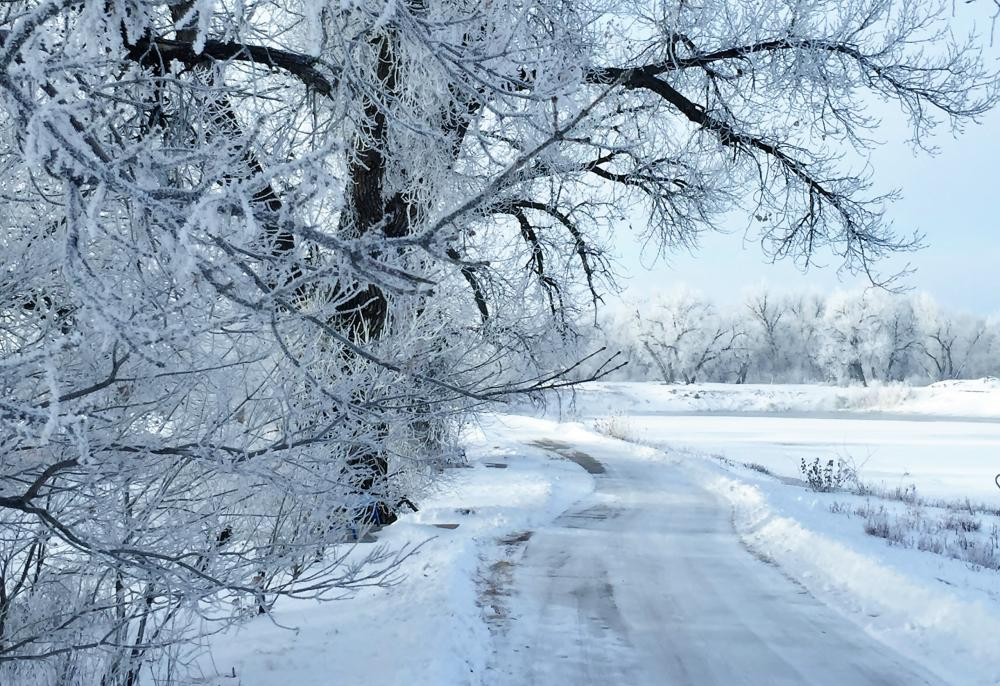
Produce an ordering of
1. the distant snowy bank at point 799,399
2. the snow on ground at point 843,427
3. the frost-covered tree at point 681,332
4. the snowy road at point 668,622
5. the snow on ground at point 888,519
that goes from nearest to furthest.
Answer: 1. the snowy road at point 668,622
2. the snow on ground at point 888,519
3. the snow on ground at point 843,427
4. the distant snowy bank at point 799,399
5. the frost-covered tree at point 681,332

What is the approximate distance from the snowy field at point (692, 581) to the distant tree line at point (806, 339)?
6745 centimetres

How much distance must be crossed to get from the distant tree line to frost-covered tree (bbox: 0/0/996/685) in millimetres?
79081

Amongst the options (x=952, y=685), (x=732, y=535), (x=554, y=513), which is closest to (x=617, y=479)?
(x=554, y=513)

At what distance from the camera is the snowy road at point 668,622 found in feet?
20.3

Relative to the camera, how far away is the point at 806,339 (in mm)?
107125

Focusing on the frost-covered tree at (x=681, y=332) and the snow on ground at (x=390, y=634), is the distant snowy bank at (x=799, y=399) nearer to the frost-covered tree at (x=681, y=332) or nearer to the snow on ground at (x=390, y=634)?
the frost-covered tree at (x=681, y=332)

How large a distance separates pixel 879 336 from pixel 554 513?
91924 millimetres

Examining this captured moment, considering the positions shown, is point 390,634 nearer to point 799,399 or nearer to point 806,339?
point 799,399

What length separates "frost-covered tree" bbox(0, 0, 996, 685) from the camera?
2.27 m

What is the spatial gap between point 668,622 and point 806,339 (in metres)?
106

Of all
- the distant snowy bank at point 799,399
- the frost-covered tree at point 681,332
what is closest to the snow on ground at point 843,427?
the distant snowy bank at point 799,399

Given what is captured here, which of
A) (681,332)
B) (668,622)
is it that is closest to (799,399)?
(681,332)

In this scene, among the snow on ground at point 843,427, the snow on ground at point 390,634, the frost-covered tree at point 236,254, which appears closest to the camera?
the frost-covered tree at point 236,254

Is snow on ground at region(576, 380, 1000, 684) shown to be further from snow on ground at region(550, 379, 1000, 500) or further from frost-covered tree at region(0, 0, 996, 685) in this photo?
frost-covered tree at region(0, 0, 996, 685)
